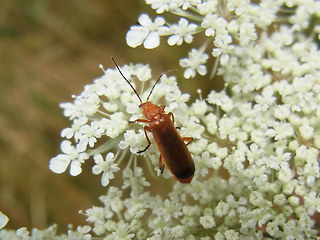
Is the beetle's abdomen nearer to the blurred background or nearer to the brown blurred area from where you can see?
the blurred background

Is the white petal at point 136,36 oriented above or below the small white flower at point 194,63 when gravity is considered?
above

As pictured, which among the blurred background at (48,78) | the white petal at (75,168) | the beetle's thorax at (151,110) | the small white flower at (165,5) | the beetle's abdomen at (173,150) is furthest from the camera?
the blurred background at (48,78)

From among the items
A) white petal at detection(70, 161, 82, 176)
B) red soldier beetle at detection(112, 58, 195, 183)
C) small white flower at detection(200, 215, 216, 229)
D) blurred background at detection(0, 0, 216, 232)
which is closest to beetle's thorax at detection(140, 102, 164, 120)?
red soldier beetle at detection(112, 58, 195, 183)

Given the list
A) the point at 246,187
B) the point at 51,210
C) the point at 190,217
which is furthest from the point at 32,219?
the point at 246,187

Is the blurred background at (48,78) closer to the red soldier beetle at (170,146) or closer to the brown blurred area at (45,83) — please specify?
the brown blurred area at (45,83)

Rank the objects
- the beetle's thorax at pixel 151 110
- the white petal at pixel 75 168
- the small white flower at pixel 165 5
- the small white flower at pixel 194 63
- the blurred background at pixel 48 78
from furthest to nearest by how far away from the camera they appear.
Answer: the blurred background at pixel 48 78 → the small white flower at pixel 194 63 → the small white flower at pixel 165 5 → the white petal at pixel 75 168 → the beetle's thorax at pixel 151 110

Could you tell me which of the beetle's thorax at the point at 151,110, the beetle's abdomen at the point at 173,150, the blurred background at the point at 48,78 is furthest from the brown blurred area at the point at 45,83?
the beetle's abdomen at the point at 173,150

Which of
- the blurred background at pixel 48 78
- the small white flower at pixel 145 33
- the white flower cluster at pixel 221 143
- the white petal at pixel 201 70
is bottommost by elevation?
the white flower cluster at pixel 221 143
